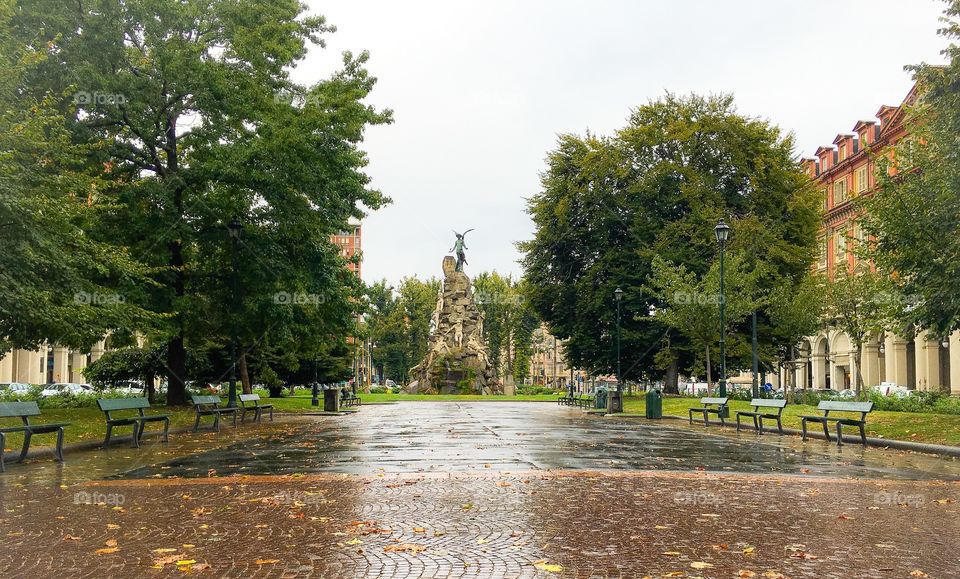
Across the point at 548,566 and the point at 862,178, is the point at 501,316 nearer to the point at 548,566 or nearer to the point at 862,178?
the point at 862,178

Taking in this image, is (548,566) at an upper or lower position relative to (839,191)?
lower

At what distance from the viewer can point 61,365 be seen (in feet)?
291

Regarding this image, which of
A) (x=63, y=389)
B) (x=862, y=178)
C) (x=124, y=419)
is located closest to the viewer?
(x=124, y=419)

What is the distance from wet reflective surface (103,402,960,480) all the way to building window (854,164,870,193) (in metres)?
44.4

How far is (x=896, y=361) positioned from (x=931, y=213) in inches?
1594

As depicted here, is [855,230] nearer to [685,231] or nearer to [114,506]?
[685,231]

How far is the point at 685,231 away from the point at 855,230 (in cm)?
2715

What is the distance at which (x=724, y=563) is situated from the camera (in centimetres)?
620

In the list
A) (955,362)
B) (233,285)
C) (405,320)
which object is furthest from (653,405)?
(405,320)

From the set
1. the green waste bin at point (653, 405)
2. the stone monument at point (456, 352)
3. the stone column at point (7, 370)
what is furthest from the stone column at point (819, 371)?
the stone column at point (7, 370)

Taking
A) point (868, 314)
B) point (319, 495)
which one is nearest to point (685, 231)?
point (868, 314)

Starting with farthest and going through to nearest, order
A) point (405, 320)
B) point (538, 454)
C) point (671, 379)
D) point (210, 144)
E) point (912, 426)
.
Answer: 1. point (405, 320)
2. point (671, 379)
3. point (210, 144)
4. point (912, 426)
5. point (538, 454)

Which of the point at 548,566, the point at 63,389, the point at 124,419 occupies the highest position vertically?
the point at 124,419

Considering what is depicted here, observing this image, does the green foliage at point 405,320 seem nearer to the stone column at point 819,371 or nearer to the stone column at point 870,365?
the stone column at point 819,371
